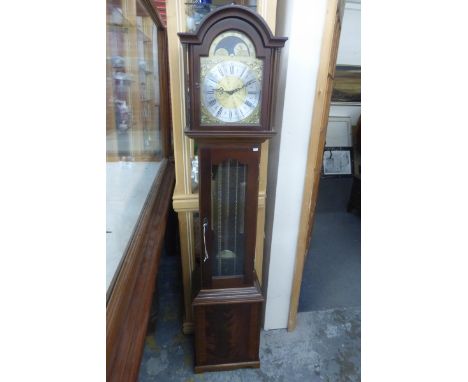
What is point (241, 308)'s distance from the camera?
1443 millimetres

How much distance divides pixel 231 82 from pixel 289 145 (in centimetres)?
48

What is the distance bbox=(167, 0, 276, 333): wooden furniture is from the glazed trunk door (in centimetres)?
17

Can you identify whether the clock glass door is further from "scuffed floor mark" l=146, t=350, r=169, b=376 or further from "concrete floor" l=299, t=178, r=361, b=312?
"concrete floor" l=299, t=178, r=361, b=312

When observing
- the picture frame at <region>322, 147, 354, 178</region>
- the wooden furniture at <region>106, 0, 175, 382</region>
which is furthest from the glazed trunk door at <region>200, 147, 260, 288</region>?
the picture frame at <region>322, 147, 354, 178</region>

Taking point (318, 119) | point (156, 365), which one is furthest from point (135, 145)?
point (156, 365)

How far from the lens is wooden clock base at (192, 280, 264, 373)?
1.42 metres

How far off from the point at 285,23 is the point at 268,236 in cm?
109

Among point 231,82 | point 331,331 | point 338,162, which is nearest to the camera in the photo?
point 231,82

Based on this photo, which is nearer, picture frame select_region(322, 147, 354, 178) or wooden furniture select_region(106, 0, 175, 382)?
wooden furniture select_region(106, 0, 175, 382)

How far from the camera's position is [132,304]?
865mm

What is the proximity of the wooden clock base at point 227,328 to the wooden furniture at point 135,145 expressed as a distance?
39 cm

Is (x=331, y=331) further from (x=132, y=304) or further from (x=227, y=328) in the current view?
(x=132, y=304)
